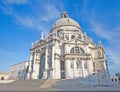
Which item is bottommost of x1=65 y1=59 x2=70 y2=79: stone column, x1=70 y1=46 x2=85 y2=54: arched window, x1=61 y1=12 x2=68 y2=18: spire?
x1=65 y1=59 x2=70 y2=79: stone column

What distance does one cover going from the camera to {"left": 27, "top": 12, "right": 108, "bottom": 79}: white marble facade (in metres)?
35.6

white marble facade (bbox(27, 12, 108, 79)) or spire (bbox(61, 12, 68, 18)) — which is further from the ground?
spire (bbox(61, 12, 68, 18))

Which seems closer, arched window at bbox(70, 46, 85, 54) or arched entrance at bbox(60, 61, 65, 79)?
arched entrance at bbox(60, 61, 65, 79)

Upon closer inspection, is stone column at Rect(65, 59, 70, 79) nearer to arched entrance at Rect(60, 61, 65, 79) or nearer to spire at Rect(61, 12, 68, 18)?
arched entrance at Rect(60, 61, 65, 79)

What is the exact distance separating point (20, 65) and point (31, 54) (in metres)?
20.1

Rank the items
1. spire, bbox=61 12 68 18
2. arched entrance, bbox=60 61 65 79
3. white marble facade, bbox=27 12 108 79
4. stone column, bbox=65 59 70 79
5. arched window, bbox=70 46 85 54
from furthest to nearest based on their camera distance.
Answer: spire, bbox=61 12 68 18 → arched window, bbox=70 46 85 54 → arched entrance, bbox=60 61 65 79 → white marble facade, bbox=27 12 108 79 → stone column, bbox=65 59 70 79

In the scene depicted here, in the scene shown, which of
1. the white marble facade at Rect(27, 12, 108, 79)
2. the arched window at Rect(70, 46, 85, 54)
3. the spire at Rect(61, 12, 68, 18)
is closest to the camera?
the white marble facade at Rect(27, 12, 108, 79)

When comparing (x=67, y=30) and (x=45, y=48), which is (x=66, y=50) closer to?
(x=45, y=48)

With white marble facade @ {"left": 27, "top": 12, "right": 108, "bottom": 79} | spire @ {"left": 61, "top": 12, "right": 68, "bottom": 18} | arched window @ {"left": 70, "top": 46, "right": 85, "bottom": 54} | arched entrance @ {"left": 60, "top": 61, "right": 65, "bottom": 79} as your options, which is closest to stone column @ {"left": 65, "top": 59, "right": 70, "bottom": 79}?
white marble facade @ {"left": 27, "top": 12, "right": 108, "bottom": 79}

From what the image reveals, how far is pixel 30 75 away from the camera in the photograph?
4078cm

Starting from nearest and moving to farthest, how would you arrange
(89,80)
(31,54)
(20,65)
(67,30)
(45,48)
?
(89,80) < (45,48) < (31,54) < (67,30) < (20,65)

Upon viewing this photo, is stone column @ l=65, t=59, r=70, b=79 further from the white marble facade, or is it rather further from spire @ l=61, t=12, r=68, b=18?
spire @ l=61, t=12, r=68, b=18

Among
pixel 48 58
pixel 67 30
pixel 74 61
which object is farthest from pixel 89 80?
pixel 67 30

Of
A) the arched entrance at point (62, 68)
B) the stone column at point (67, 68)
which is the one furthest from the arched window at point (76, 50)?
the arched entrance at point (62, 68)
